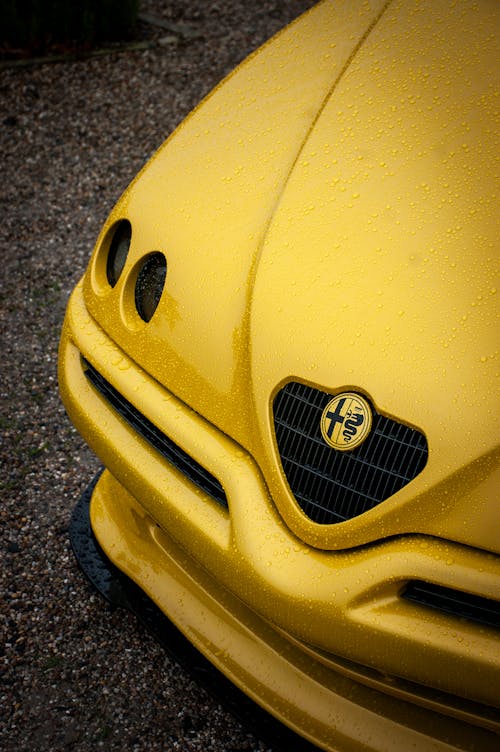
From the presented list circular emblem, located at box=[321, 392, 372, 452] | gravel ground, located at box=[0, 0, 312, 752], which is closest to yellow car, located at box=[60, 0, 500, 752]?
circular emblem, located at box=[321, 392, 372, 452]

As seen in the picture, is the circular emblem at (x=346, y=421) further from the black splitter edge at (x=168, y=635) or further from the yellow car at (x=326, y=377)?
the black splitter edge at (x=168, y=635)

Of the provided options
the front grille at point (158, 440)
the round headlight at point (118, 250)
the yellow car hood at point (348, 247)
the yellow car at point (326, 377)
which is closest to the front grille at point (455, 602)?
the yellow car at point (326, 377)

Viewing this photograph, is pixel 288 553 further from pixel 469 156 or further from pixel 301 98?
pixel 301 98

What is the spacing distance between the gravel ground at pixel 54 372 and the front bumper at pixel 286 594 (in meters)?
0.33

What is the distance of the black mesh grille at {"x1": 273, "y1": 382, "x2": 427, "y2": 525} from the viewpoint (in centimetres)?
154

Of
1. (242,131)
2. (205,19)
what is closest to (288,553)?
(242,131)

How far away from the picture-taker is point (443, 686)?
4.85 ft

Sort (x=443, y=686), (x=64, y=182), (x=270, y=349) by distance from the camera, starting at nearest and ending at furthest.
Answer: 1. (x=443, y=686)
2. (x=270, y=349)
3. (x=64, y=182)

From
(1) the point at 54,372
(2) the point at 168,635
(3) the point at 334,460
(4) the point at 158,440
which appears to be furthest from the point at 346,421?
(1) the point at 54,372

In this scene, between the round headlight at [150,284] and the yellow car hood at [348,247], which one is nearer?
the yellow car hood at [348,247]

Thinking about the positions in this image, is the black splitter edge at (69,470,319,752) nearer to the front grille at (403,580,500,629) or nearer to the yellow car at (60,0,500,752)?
the yellow car at (60,0,500,752)

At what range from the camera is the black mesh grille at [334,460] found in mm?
1545

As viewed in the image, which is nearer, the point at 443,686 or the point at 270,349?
the point at 443,686

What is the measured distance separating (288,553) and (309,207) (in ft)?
2.74
